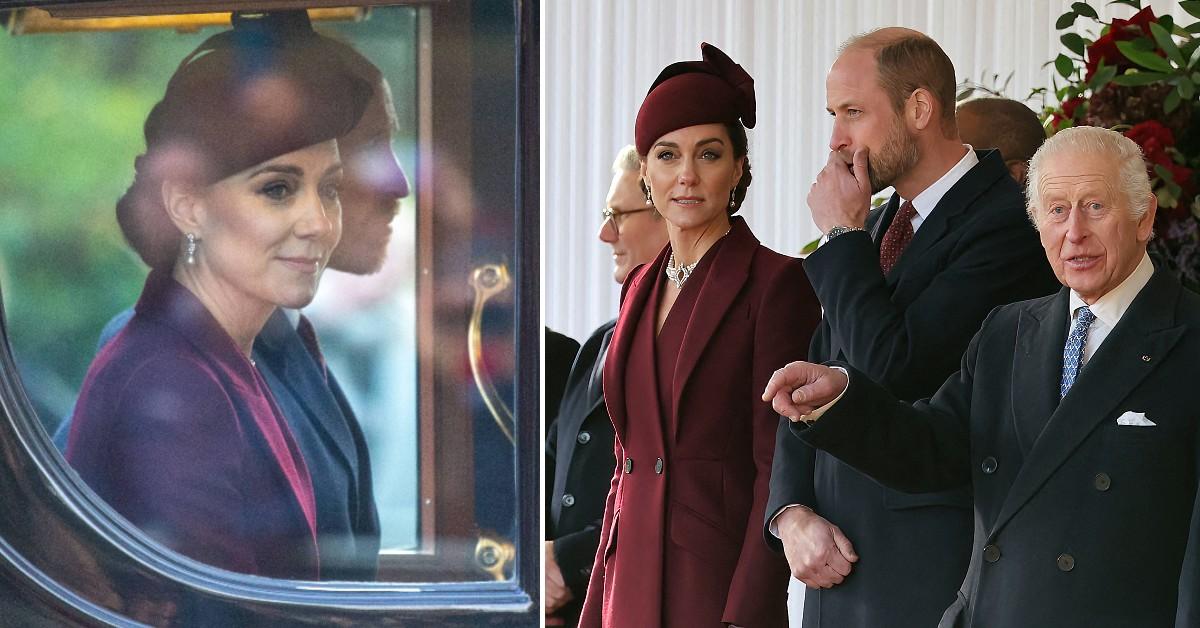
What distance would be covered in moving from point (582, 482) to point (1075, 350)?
138 centimetres

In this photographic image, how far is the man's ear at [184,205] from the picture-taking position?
3312mm

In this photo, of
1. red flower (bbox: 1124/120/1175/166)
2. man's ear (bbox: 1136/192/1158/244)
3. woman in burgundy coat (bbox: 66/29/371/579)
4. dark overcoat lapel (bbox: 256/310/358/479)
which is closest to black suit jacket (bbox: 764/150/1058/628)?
red flower (bbox: 1124/120/1175/166)

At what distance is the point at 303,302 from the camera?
3.29 meters

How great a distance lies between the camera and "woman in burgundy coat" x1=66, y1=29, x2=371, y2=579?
130 inches

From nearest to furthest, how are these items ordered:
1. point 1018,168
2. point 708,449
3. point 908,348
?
point 908,348 < point 708,449 < point 1018,168

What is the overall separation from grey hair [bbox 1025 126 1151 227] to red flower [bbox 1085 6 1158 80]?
0.61 meters

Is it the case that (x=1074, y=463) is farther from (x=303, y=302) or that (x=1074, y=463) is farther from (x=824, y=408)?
(x=303, y=302)

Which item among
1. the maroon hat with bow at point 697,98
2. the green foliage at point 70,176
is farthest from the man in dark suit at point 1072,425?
the green foliage at point 70,176

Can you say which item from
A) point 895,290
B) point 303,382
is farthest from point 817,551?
point 303,382

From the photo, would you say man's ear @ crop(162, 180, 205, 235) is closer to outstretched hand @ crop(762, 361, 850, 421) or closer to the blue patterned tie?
outstretched hand @ crop(762, 361, 850, 421)

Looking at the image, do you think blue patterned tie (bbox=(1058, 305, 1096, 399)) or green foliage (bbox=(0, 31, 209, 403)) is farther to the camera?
green foliage (bbox=(0, 31, 209, 403))

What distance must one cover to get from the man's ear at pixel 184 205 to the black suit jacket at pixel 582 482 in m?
1.04

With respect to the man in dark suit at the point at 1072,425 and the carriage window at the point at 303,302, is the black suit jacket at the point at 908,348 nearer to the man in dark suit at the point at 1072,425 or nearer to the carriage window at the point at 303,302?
the man in dark suit at the point at 1072,425

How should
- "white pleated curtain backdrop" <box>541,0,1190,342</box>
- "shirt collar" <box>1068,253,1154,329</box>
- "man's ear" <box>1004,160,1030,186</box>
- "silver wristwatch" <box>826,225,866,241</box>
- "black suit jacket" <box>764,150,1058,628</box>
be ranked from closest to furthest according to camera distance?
"shirt collar" <box>1068,253,1154,329</box>, "black suit jacket" <box>764,150,1058,628</box>, "silver wristwatch" <box>826,225,866,241</box>, "man's ear" <box>1004,160,1030,186</box>, "white pleated curtain backdrop" <box>541,0,1190,342</box>
